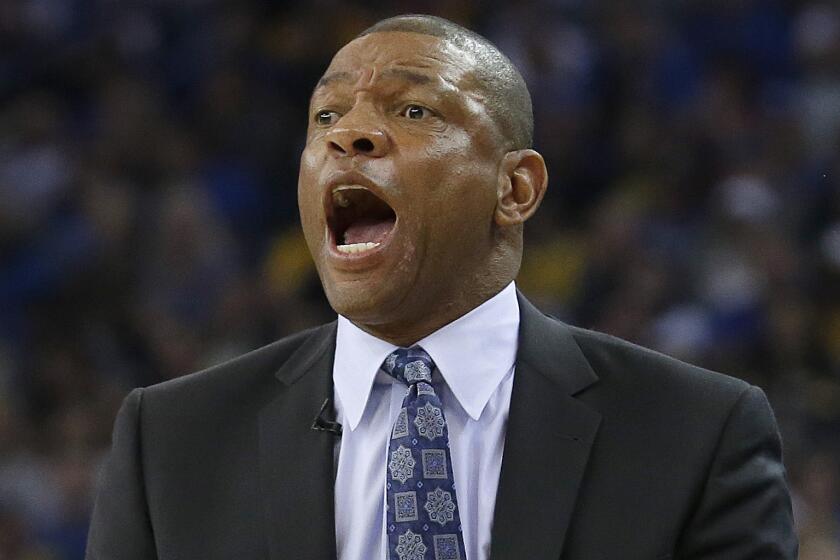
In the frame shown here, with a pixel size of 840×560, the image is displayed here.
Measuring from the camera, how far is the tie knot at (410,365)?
2.45 meters

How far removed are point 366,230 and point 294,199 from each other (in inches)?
144

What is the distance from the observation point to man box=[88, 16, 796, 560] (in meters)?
2.34

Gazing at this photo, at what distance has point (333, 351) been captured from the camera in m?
2.60

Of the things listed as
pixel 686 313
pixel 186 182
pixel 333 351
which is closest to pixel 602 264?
pixel 686 313

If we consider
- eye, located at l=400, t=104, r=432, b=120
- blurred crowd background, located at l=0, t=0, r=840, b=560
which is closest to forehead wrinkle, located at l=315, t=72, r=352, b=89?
eye, located at l=400, t=104, r=432, b=120

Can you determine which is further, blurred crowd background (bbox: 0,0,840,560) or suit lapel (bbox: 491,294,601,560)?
blurred crowd background (bbox: 0,0,840,560)

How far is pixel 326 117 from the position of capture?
8.25ft

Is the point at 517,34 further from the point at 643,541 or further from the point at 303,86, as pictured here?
the point at 643,541

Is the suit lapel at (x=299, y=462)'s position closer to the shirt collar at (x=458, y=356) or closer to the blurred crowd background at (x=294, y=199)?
the shirt collar at (x=458, y=356)

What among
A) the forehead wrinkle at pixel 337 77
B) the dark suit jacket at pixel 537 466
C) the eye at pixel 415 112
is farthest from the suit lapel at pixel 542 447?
the forehead wrinkle at pixel 337 77

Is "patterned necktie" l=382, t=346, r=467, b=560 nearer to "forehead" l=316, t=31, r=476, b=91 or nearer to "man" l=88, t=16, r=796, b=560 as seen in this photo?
"man" l=88, t=16, r=796, b=560

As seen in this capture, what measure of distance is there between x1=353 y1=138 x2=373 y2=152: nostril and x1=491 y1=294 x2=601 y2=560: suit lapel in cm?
42

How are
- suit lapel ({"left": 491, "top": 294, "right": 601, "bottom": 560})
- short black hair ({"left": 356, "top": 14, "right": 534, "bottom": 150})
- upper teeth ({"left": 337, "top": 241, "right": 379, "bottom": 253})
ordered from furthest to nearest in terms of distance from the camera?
short black hair ({"left": 356, "top": 14, "right": 534, "bottom": 150}) → upper teeth ({"left": 337, "top": 241, "right": 379, "bottom": 253}) → suit lapel ({"left": 491, "top": 294, "right": 601, "bottom": 560})

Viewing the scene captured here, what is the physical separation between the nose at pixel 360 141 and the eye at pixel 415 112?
0.07 meters
